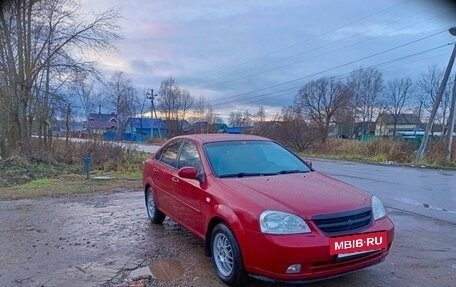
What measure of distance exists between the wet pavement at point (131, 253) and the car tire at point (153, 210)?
0.49ft

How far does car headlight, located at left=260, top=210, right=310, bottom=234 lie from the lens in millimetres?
3385

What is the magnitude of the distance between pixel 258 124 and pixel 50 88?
20.5 meters

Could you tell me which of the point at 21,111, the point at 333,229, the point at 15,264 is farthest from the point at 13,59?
the point at 333,229

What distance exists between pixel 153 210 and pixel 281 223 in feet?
11.5

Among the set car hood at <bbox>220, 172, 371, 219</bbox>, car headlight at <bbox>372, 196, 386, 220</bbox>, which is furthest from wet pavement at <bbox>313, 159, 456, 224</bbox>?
car hood at <bbox>220, 172, 371, 219</bbox>

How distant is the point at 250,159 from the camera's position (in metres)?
4.83

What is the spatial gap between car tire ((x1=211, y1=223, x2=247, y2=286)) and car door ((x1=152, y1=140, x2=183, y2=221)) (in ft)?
4.37

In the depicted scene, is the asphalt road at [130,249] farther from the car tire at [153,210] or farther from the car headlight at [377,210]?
the car headlight at [377,210]

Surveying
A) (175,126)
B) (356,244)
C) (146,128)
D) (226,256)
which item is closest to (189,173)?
(226,256)

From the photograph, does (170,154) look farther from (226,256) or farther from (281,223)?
(281,223)

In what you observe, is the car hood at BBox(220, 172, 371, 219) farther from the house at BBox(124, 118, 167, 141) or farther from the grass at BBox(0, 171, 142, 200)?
the house at BBox(124, 118, 167, 141)

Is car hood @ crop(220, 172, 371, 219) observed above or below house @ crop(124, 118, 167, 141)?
below

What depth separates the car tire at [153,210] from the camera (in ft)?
20.8

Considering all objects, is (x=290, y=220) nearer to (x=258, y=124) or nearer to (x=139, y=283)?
(x=139, y=283)
